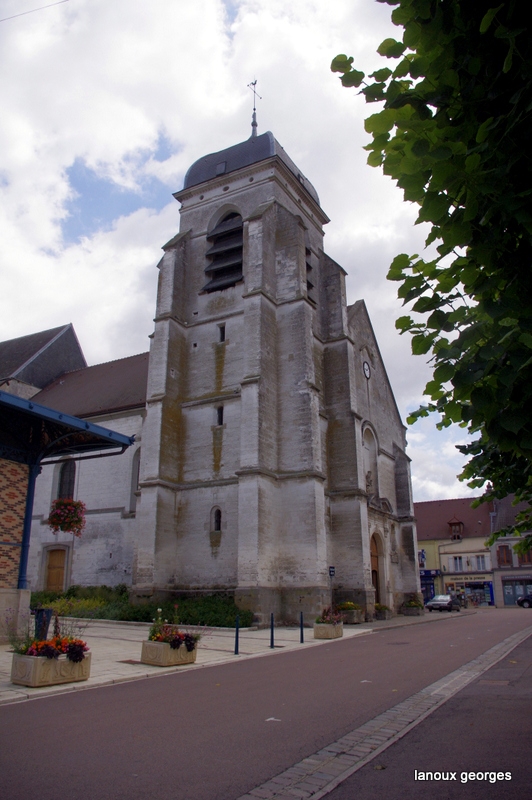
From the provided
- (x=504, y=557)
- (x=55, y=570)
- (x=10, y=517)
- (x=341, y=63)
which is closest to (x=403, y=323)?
(x=341, y=63)

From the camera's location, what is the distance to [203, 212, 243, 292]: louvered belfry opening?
26.4 m

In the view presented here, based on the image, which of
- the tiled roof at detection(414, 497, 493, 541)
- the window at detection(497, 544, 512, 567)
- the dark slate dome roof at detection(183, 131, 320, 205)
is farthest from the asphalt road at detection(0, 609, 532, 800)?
the tiled roof at detection(414, 497, 493, 541)

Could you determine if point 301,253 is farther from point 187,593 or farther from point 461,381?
point 461,381

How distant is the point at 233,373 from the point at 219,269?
5.49m

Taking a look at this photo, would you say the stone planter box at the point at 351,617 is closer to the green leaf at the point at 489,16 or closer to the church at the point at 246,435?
the church at the point at 246,435

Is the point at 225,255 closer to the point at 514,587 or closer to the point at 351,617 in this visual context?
the point at 351,617

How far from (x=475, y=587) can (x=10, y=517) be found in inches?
1864

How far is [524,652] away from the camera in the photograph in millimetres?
13578

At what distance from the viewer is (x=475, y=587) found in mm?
51688

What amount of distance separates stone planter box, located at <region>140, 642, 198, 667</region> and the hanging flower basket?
3763 millimetres

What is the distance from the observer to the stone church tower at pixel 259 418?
71.7ft

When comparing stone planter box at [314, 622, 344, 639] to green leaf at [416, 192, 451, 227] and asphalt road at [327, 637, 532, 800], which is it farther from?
green leaf at [416, 192, 451, 227]

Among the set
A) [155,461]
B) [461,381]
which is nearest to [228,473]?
[155,461]

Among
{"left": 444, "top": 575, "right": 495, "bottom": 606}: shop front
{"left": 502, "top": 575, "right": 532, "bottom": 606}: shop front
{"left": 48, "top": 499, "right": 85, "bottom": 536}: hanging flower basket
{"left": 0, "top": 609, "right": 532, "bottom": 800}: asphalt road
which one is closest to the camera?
{"left": 0, "top": 609, "right": 532, "bottom": 800}: asphalt road
